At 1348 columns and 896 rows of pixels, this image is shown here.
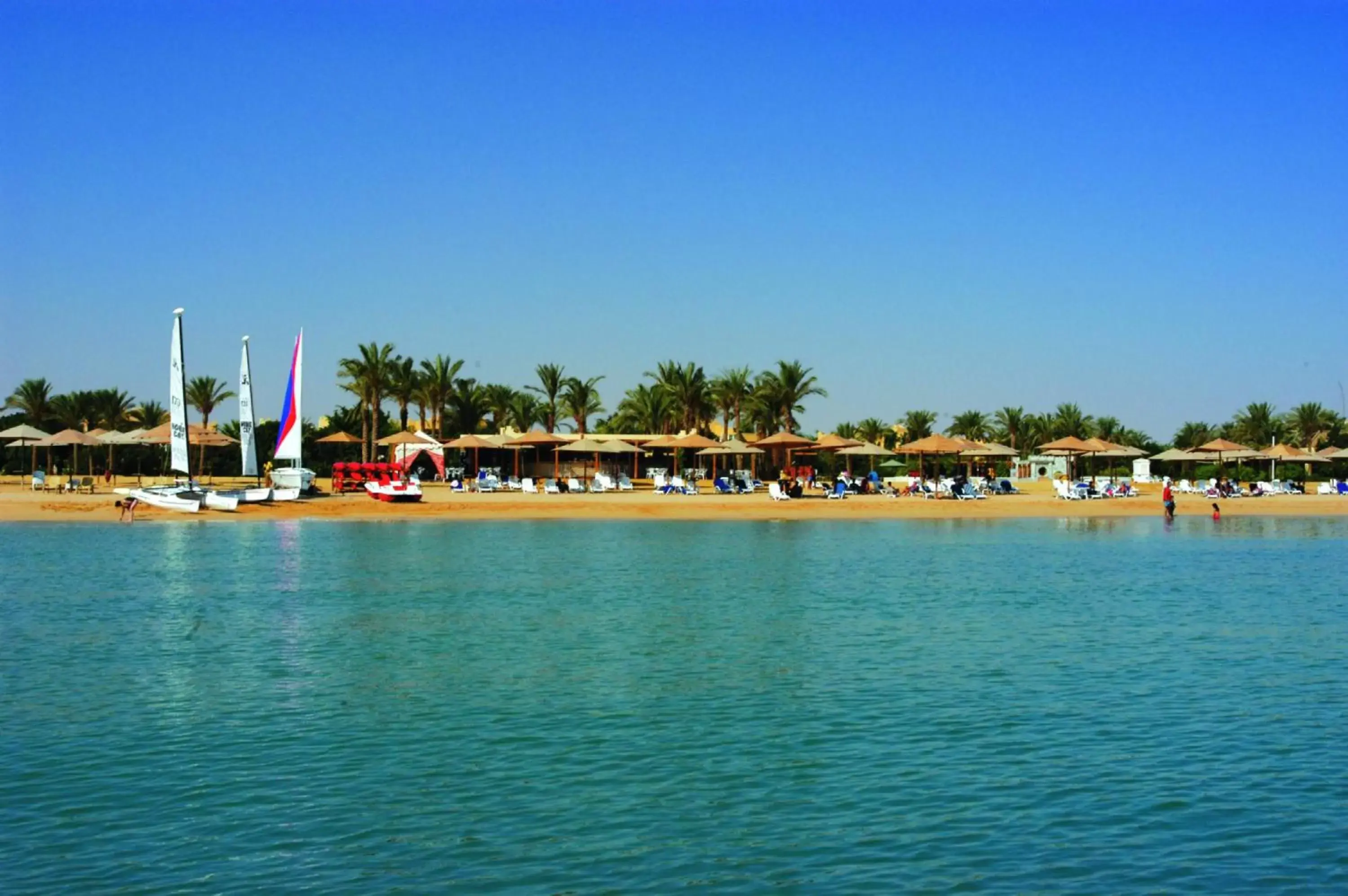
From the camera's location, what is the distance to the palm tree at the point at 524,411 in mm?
80875

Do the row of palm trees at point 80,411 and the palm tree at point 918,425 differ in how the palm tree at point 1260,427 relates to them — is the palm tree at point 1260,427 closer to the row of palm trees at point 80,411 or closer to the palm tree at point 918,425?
the palm tree at point 918,425

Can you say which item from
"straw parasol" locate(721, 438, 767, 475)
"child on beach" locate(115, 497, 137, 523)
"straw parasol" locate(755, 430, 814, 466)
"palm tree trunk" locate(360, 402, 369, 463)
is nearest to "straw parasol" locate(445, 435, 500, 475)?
"palm tree trunk" locate(360, 402, 369, 463)

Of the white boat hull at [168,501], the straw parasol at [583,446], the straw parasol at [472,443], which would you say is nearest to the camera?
the white boat hull at [168,501]

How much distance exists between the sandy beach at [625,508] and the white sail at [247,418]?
3.25 metres

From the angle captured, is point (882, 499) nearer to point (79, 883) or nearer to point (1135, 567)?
point (1135, 567)

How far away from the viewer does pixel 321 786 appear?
11164 mm

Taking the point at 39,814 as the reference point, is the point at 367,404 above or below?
above

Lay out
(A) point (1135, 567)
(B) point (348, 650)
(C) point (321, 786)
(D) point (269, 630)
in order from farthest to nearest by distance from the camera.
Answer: (A) point (1135, 567) < (D) point (269, 630) < (B) point (348, 650) < (C) point (321, 786)

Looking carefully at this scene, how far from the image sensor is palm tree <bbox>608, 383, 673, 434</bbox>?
7931 cm

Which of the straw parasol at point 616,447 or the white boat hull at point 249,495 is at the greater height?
the straw parasol at point 616,447

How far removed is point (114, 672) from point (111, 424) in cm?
6250

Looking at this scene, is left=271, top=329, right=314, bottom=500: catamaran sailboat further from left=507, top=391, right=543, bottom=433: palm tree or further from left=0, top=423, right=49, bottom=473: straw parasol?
left=507, top=391, right=543, bottom=433: palm tree

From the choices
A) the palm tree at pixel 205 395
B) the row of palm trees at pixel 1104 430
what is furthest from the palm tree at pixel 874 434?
the palm tree at pixel 205 395

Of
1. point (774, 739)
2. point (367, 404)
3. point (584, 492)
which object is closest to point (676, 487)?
point (584, 492)
